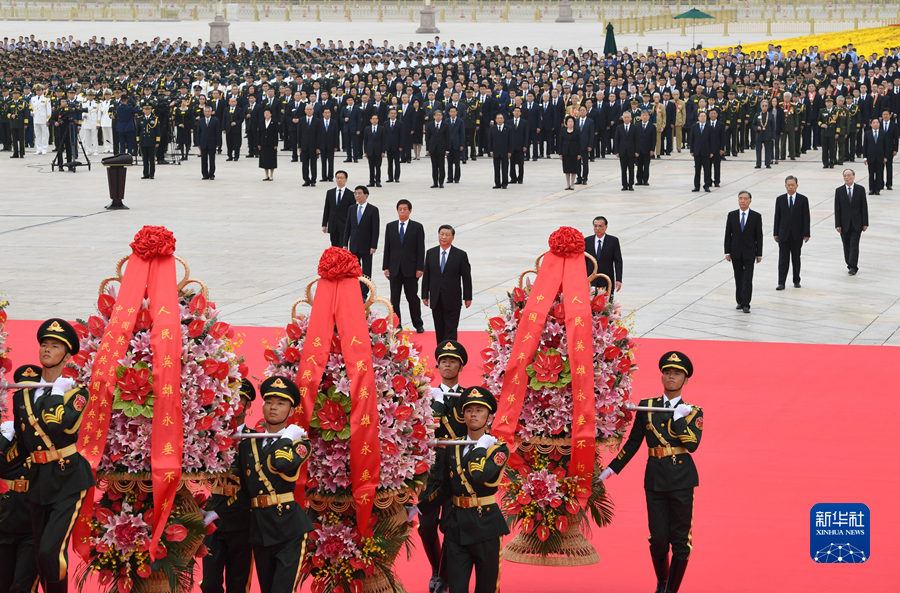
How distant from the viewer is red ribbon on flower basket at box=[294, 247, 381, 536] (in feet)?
20.2

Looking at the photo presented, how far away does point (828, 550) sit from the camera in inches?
211

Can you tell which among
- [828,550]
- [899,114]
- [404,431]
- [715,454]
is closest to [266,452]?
[404,431]

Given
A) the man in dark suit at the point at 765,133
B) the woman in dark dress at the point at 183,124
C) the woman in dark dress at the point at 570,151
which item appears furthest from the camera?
the woman in dark dress at the point at 183,124

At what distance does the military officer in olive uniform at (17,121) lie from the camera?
109ft

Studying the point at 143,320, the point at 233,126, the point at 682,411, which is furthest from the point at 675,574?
the point at 233,126

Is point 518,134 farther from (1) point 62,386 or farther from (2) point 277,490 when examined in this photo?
(2) point 277,490

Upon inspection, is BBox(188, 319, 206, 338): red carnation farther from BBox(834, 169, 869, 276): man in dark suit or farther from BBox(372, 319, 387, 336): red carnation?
BBox(834, 169, 869, 276): man in dark suit

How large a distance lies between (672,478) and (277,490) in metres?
2.39

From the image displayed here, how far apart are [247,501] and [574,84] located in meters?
30.7

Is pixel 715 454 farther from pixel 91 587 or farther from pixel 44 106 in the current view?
pixel 44 106

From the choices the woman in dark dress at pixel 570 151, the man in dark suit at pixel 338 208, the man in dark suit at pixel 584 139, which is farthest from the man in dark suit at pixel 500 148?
the man in dark suit at pixel 338 208

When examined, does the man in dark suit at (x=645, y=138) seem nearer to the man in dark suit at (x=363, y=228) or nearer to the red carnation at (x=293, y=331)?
the man in dark suit at (x=363, y=228)

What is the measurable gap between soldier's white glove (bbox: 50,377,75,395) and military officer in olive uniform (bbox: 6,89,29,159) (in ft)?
95.0

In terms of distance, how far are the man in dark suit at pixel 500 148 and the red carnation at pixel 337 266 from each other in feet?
64.9
